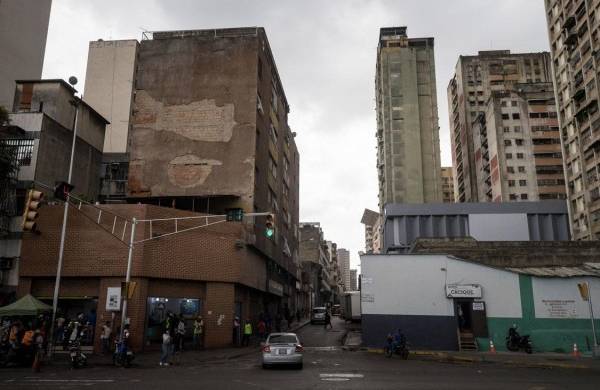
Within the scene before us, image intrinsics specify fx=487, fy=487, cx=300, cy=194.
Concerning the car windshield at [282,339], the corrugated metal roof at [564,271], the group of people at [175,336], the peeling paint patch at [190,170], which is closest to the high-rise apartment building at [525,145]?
the corrugated metal roof at [564,271]

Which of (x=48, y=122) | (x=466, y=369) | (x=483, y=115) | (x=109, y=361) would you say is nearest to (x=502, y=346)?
(x=466, y=369)

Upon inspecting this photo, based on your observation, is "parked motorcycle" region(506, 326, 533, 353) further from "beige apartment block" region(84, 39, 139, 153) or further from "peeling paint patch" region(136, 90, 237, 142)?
"beige apartment block" region(84, 39, 139, 153)

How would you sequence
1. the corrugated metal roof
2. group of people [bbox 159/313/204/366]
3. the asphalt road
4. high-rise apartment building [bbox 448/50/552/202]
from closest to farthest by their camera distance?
1. the asphalt road
2. group of people [bbox 159/313/204/366]
3. the corrugated metal roof
4. high-rise apartment building [bbox 448/50/552/202]

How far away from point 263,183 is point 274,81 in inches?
503

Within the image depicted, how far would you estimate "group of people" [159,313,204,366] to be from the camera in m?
21.8

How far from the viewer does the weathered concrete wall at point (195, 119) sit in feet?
125

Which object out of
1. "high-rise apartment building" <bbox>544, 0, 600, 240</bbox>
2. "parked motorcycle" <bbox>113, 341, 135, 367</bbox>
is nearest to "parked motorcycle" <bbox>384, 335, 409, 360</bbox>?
"parked motorcycle" <bbox>113, 341, 135, 367</bbox>

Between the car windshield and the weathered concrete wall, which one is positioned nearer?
the car windshield

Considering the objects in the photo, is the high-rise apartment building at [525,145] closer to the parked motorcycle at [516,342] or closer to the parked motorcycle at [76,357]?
the parked motorcycle at [516,342]

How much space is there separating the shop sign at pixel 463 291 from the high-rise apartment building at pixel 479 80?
93636 millimetres

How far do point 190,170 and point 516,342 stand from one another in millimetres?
25727

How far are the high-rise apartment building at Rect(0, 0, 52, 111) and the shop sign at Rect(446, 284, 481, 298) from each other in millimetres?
44438

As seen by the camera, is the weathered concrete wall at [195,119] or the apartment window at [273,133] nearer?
the weathered concrete wall at [195,119]

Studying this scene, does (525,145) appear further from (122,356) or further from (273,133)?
(122,356)
